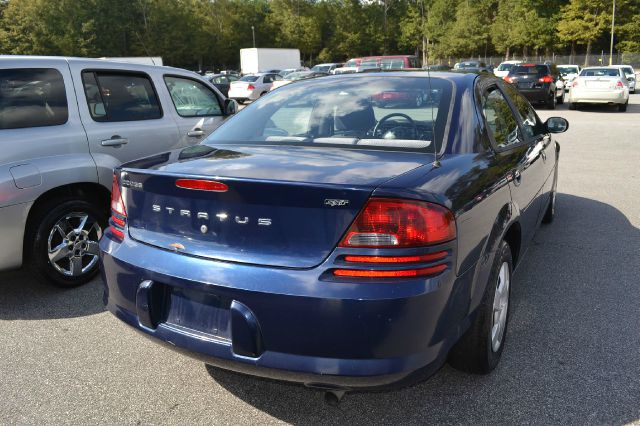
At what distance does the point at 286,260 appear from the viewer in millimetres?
2262

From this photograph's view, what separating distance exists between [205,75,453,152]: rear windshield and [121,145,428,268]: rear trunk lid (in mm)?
289

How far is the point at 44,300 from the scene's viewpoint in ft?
13.9

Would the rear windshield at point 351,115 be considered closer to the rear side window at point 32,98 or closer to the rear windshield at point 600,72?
the rear side window at point 32,98

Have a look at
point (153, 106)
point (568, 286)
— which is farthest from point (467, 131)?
point (153, 106)

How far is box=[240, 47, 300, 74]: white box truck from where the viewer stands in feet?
155

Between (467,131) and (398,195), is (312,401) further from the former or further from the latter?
(467,131)

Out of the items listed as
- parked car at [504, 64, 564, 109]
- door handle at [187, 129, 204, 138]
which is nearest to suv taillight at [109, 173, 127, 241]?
door handle at [187, 129, 204, 138]

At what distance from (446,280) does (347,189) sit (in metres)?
0.56

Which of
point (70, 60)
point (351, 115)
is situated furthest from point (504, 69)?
point (351, 115)

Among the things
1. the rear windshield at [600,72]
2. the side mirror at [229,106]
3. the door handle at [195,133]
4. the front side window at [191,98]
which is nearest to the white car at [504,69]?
the rear windshield at [600,72]

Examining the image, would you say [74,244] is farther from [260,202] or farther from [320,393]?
[260,202]

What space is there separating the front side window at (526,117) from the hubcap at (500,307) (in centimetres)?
140

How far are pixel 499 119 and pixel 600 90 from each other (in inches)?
710

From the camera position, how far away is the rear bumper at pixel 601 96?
18.9 metres
